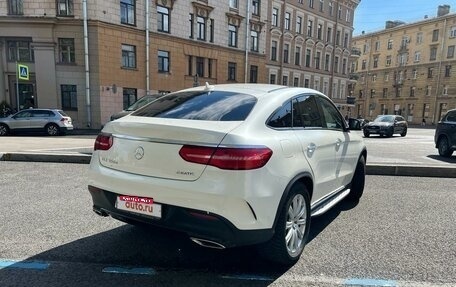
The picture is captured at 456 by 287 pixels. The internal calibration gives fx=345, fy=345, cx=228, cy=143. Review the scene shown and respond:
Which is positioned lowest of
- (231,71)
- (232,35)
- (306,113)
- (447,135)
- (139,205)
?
(447,135)

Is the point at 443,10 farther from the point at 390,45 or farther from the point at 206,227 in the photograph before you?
the point at 206,227

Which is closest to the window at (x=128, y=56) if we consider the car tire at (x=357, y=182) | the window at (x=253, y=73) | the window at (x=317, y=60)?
the window at (x=253, y=73)

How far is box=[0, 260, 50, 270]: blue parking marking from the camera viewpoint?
3152 mm

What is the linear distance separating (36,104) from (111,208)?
2448 centimetres

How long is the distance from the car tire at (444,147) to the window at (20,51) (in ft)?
79.6

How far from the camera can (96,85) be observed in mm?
23312

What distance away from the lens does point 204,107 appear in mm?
3326

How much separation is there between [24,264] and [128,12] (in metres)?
24.5

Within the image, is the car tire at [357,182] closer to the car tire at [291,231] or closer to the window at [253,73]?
the car tire at [291,231]

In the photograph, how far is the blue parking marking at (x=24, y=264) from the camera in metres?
3.15

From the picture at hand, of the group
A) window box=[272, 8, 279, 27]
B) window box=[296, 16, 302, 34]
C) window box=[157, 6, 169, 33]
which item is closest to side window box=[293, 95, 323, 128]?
window box=[157, 6, 169, 33]

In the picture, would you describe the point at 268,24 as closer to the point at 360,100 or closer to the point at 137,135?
the point at 137,135

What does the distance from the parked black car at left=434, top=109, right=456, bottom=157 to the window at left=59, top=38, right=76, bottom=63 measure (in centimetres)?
2158

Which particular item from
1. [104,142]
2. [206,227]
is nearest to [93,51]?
[104,142]
